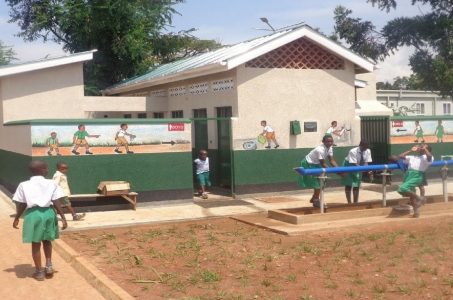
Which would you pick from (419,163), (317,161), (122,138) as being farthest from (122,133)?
(419,163)

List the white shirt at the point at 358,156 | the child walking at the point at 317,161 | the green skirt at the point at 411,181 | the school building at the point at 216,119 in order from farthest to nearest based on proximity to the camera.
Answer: the school building at the point at 216,119
the white shirt at the point at 358,156
the child walking at the point at 317,161
the green skirt at the point at 411,181

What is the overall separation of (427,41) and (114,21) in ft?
49.2

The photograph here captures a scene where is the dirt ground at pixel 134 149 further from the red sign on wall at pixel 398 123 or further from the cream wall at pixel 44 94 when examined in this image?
the red sign on wall at pixel 398 123

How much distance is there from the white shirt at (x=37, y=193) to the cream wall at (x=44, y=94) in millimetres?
10894

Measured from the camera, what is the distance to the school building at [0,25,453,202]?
12828 millimetres

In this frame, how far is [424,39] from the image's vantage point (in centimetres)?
2833

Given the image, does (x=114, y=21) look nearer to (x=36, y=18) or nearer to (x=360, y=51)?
(x=36, y=18)

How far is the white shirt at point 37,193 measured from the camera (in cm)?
726

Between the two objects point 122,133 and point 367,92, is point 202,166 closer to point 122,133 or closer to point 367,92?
point 122,133

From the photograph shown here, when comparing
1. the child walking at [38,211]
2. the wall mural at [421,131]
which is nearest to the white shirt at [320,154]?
the wall mural at [421,131]

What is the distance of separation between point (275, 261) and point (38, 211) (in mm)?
3113

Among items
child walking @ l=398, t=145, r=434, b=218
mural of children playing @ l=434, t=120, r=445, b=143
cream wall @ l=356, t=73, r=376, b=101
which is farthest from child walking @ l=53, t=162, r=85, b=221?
cream wall @ l=356, t=73, r=376, b=101

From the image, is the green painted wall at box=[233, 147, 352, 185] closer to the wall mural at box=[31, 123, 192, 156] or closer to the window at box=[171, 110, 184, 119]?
the wall mural at box=[31, 123, 192, 156]

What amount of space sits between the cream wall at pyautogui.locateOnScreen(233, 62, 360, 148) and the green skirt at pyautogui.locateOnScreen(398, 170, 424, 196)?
4.71m
